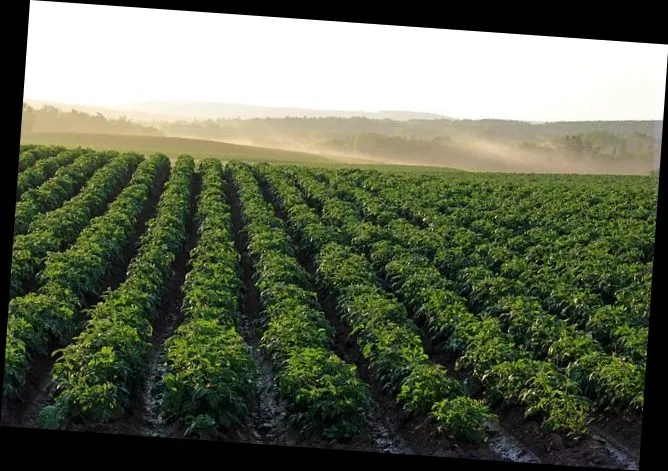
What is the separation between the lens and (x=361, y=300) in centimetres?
1076

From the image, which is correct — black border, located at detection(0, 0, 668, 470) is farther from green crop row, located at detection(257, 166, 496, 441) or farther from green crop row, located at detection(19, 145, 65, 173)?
green crop row, located at detection(19, 145, 65, 173)

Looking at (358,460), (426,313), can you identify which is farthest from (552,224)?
(358,460)

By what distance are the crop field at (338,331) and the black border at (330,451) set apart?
1.42ft

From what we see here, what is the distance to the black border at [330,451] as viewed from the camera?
23.3ft

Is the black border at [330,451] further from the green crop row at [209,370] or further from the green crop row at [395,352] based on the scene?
the green crop row at [395,352]

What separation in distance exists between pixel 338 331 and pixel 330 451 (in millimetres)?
4352

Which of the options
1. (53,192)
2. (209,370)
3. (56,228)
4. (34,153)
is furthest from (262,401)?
(34,153)

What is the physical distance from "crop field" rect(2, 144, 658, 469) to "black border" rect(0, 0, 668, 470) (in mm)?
432

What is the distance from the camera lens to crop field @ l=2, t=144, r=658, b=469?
7.88 m

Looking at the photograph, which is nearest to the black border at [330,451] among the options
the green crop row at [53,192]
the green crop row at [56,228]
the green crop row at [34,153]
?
the green crop row at [56,228]

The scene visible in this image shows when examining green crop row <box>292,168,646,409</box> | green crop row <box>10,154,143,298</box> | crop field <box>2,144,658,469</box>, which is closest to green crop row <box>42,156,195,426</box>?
crop field <box>2,144,658,469</box>

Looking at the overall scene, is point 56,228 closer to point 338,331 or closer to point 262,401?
point 338,331

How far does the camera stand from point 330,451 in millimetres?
7160

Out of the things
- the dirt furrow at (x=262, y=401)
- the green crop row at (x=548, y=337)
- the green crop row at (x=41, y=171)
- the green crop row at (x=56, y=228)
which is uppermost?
the green crop row at (x=41, y=171)
